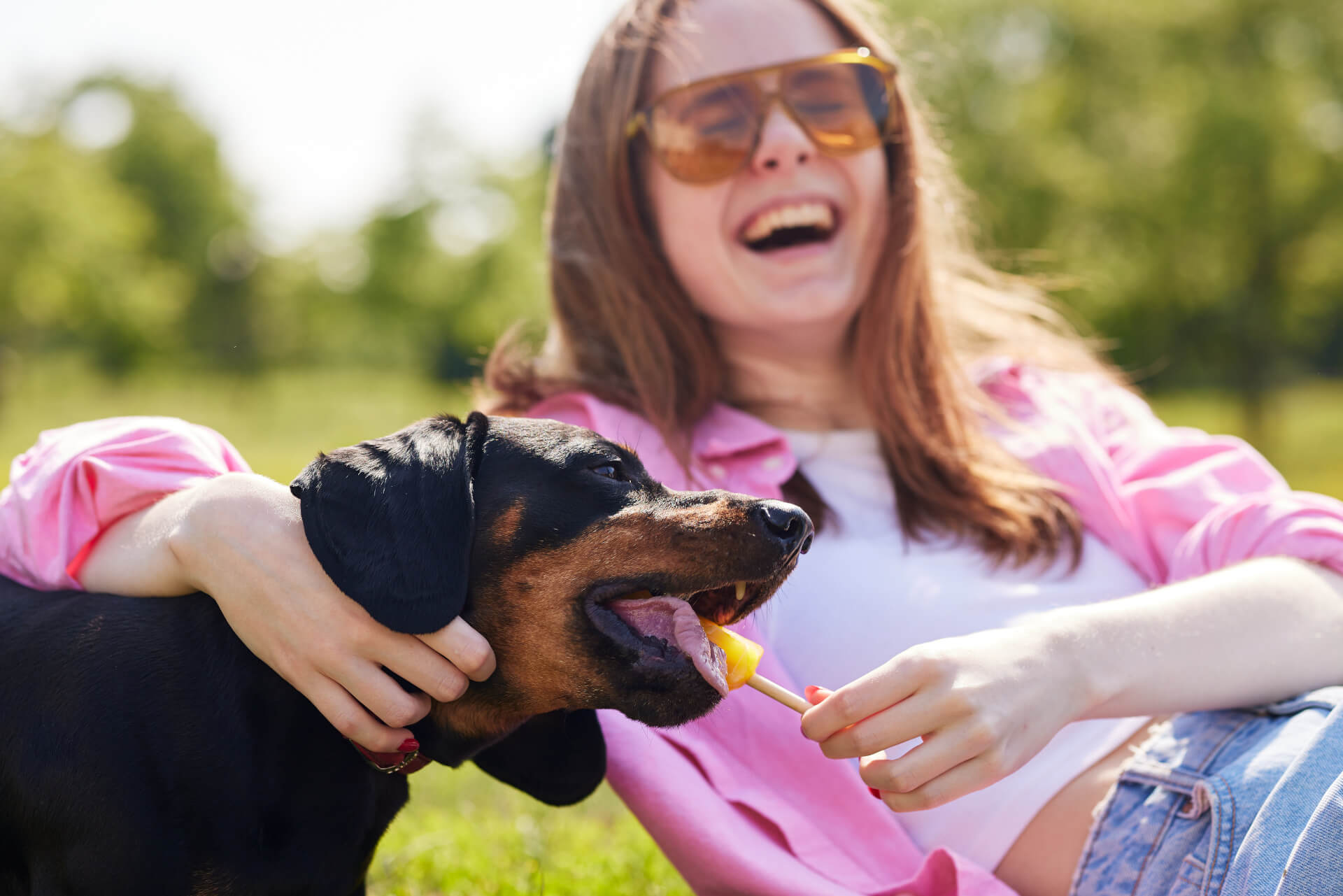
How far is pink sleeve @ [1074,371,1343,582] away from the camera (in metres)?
2.48

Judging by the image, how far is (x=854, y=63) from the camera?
10.0 ft

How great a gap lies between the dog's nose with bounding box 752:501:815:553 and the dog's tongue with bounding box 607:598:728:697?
0.74 feet

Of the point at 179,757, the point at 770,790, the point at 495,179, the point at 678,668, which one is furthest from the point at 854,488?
the point at 495,179

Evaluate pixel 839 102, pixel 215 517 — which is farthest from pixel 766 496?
pixel 215 517

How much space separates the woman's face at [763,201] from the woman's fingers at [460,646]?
4.56 ft

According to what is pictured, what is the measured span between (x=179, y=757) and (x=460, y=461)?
29.6 inches

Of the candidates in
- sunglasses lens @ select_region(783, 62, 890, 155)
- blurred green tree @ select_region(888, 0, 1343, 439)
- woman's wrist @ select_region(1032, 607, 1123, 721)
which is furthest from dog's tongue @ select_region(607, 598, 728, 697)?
blurred green tree @ select_region(888, 0, 1343, 439)

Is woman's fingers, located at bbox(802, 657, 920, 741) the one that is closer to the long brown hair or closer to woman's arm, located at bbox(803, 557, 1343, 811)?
woman's arm, located at bbox(803, 557, 1343, 811)

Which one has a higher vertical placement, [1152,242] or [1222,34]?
[1222,34]

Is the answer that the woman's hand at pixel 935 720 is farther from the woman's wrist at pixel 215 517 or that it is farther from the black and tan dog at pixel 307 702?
the woman's wrist at pixel 215 517

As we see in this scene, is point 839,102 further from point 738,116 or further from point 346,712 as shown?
point 346,712

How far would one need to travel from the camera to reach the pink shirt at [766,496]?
2289 millimetres

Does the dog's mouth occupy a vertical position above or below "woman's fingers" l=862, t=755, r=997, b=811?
above

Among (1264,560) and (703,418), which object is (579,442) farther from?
(1264,560)
